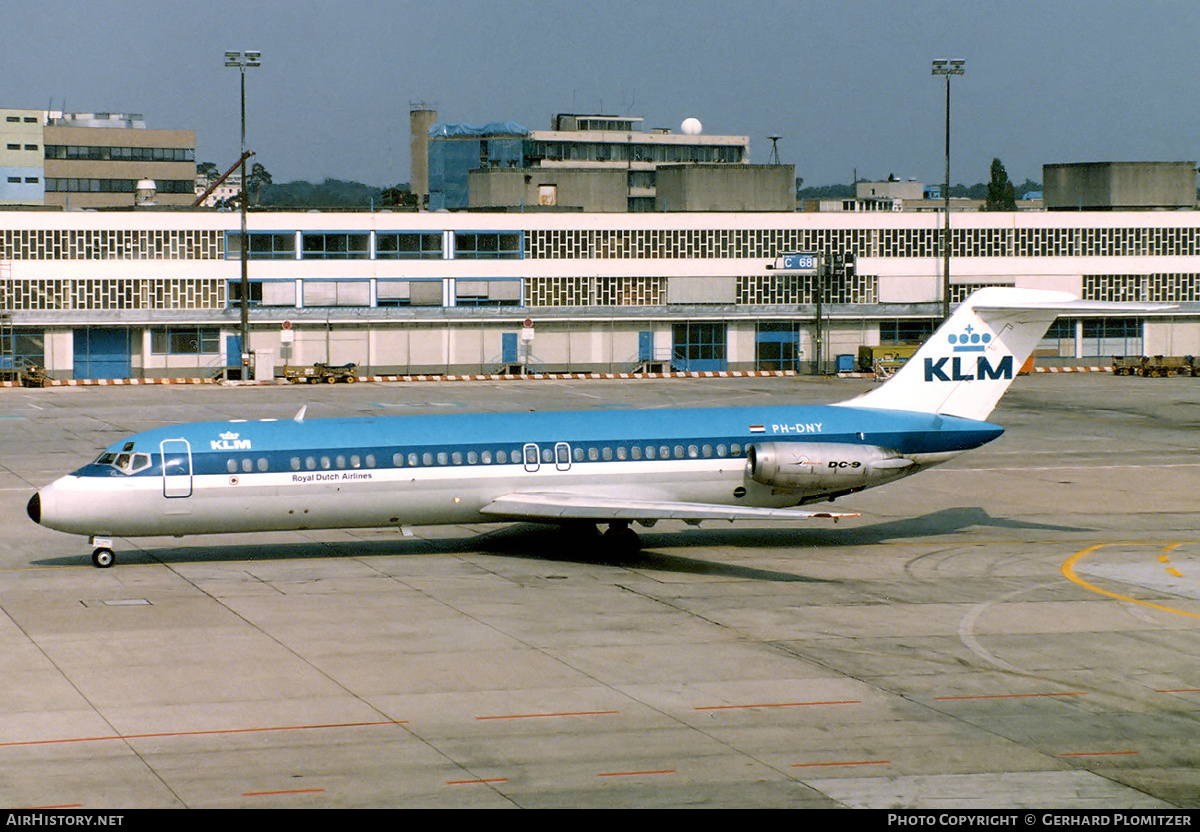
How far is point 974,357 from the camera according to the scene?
35.3m

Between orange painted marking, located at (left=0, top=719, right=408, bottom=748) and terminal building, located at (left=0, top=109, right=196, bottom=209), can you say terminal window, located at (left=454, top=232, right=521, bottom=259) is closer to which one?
orange painted marking, located at (left=0, top=719, right=408, bottom=748)

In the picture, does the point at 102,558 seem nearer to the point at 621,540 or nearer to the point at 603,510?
the point at 603,510

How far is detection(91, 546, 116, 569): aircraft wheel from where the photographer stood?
30.8m

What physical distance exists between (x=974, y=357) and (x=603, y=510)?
35.6 ft

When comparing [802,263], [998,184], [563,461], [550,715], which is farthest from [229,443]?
[998,184]

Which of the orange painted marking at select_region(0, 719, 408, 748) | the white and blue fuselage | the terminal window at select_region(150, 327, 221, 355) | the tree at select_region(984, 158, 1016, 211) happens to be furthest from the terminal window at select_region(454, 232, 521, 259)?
the tree at select_region(984, 158, 1016, 211)

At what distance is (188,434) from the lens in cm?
3098

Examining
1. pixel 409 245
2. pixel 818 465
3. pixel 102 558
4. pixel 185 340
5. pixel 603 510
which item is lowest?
pixel 102 558

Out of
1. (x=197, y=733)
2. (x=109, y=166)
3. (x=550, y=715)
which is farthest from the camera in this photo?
(x=109, y=166)

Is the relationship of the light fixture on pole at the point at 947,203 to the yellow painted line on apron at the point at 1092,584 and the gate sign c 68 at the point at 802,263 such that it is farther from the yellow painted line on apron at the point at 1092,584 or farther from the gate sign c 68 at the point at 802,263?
the yellow painted line on apron at the point at 1092,584

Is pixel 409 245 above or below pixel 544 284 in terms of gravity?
above

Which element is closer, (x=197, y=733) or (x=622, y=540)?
(x=197, y=733)

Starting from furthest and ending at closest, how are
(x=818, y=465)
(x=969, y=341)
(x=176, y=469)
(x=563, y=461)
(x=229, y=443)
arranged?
(x=969, y=341) → (x=818, y=465) → (x=563, y=461) → (x=229, y=443) → (x=176, y=469)

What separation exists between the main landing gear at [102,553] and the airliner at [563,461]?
1.2 inches
